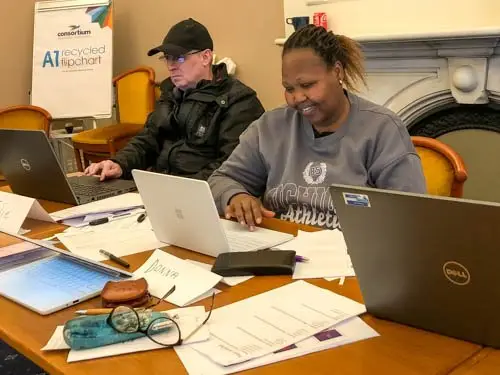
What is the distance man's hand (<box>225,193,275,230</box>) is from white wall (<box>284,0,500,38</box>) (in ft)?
4.09

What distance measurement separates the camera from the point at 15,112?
14.0 ft

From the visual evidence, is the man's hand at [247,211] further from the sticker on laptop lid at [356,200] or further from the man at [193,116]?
the man at [193,116]

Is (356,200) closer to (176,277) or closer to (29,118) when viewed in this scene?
(176,277)

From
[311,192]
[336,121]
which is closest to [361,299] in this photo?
[311,192]

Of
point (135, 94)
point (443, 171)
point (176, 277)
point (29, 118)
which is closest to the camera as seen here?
point (176, 277)

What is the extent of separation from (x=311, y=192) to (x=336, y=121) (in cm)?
20

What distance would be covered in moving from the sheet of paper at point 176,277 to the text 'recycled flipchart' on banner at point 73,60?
3131 mm

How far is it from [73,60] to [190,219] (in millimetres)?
3321

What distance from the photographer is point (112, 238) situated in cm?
164

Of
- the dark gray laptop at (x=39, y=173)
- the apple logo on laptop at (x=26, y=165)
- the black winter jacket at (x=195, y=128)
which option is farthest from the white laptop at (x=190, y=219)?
the black winter jacket at (x=195, y=128)

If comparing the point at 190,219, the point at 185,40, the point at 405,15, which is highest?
the point at 405,15

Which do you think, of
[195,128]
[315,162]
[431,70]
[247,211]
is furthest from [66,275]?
[431,70]

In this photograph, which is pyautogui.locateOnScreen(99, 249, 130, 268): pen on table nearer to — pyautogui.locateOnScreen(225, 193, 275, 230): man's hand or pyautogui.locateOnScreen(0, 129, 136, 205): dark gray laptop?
pyautogui.locateOnScreen(225, 193, 275, 230): man's hand

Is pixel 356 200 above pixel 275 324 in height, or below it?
above
